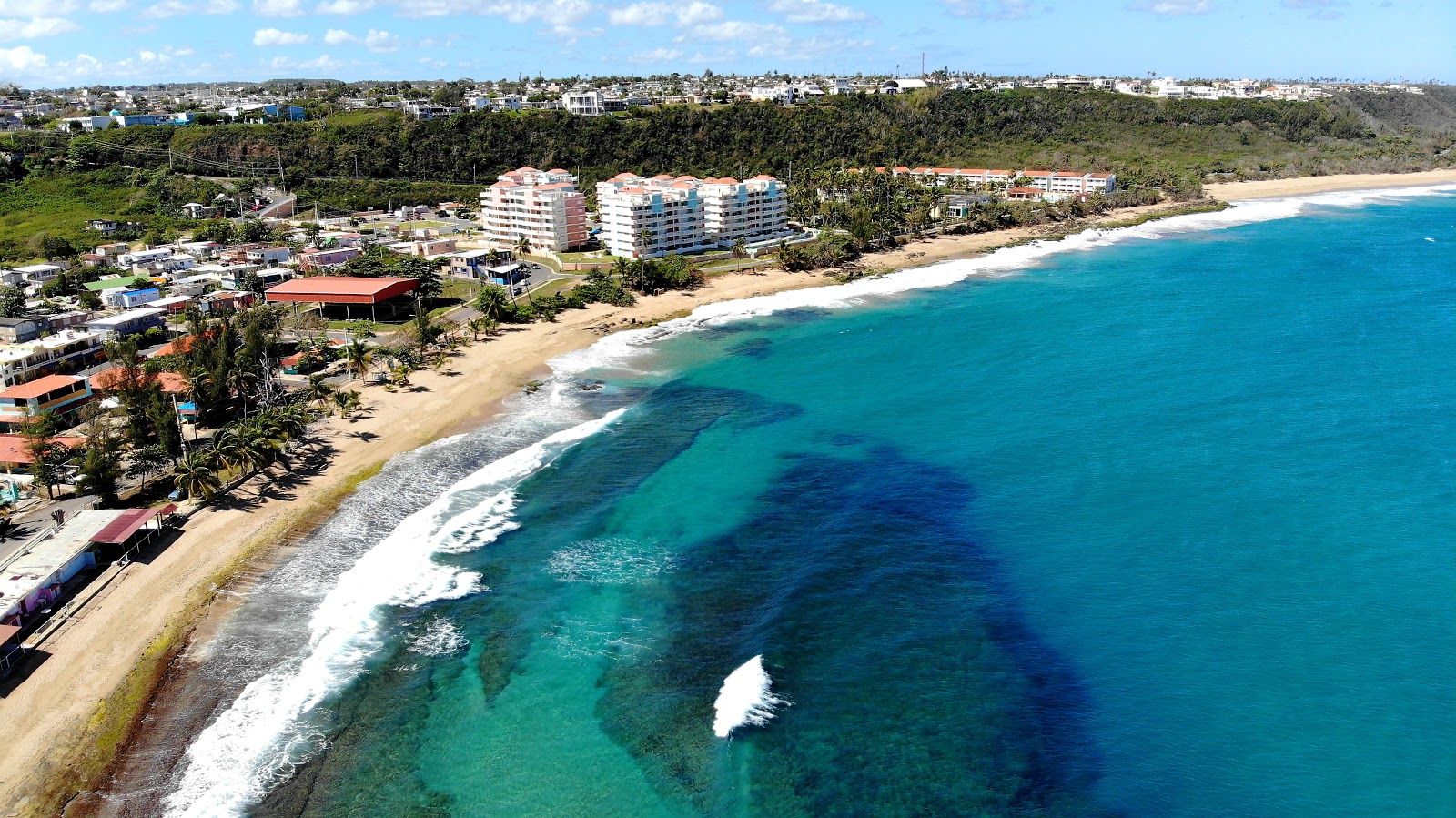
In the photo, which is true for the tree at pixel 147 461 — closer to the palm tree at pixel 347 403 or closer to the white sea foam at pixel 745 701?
the palm tree at pixel 347 403

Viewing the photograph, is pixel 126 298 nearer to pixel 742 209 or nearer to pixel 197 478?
pixel 197 478

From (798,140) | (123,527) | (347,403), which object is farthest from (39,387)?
(798,140)

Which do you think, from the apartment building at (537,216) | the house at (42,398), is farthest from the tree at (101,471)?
the apartment building at (537,216)

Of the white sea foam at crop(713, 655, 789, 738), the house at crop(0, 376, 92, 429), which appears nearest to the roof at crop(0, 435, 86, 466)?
the house at crop(0, 376, 92, 429)

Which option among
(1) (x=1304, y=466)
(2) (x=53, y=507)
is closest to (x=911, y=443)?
(1) (x=1304, y=466)

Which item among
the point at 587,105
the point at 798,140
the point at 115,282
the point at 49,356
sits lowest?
the point at 49,356
